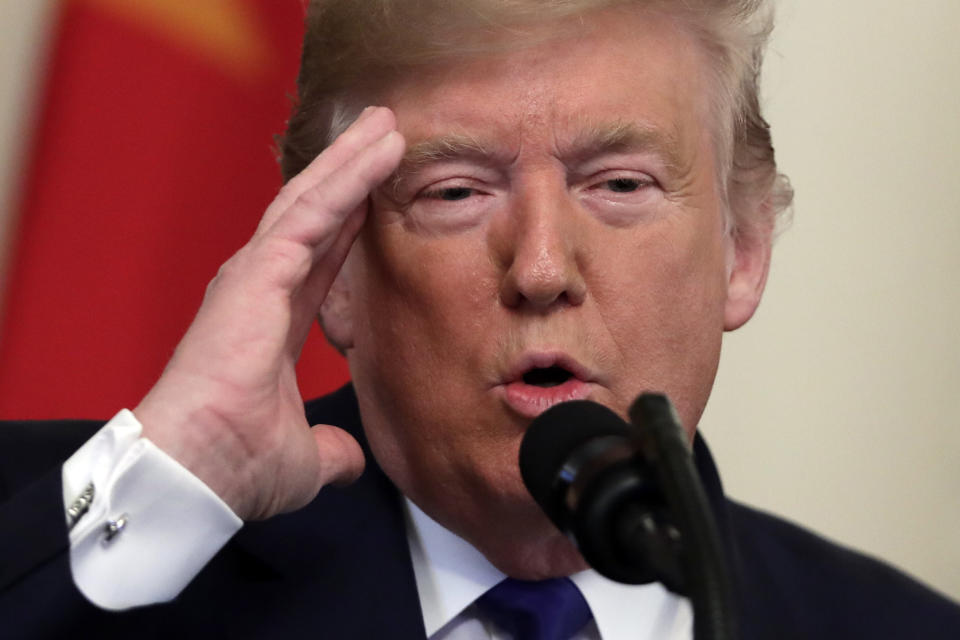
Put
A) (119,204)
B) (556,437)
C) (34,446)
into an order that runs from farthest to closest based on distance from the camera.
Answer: (119,204), (34,446), (556,437)

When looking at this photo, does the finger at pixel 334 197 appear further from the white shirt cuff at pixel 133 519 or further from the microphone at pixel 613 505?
the microphone at pixel 613 505

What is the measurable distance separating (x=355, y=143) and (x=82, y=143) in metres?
0.86

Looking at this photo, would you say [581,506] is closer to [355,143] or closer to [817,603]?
[355,143]

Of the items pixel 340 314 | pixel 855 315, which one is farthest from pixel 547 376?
pixel 855 315

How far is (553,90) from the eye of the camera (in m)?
1.46

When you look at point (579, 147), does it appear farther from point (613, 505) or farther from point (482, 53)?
point (613, 505)

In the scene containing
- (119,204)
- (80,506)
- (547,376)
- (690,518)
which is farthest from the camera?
(119,204)

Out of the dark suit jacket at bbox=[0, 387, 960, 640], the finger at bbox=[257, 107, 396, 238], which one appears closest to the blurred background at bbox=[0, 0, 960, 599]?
the dark suit jacket at bbox=[0, 387, 960, 640]

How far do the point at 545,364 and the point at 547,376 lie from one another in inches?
2.3

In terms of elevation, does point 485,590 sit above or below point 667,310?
below

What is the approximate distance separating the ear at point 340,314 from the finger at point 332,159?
254 millimetres

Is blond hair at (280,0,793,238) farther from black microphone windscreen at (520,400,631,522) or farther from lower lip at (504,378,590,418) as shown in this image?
black microphone windscreen at (520,400,631,522)

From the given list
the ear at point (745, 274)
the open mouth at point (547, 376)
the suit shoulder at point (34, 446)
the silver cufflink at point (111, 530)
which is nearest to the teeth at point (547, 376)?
the open mouth at point (547, 376)

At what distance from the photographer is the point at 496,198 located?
58.1 inches
